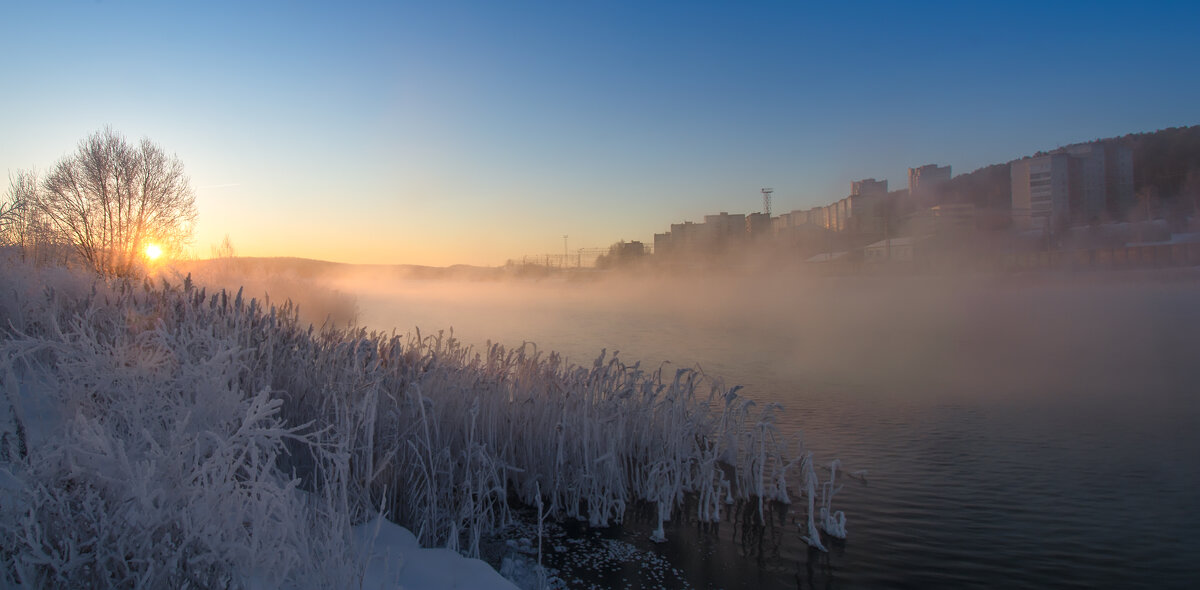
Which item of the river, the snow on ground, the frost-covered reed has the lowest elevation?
the river

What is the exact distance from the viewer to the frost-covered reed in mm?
2213

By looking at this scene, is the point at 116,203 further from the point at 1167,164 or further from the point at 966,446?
the point at 1167,164

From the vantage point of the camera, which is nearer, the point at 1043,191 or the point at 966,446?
the point at 966,446

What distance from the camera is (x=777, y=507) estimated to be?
635 cm

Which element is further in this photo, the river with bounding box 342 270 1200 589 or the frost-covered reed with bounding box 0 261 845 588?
the river with bounding box 342 270 1200 589

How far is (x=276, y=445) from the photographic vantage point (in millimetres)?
4219

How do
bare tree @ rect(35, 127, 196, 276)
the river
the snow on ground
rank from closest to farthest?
the snow on ground → the river → bare tree @ rect(35, 127, 196, 276)

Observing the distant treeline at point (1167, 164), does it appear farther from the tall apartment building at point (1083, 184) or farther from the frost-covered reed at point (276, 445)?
the frost-covered reed at point (276, 445)

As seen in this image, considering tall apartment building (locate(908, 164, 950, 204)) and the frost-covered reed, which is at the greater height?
tall apartment building (locate(908, 164, 950, 204))

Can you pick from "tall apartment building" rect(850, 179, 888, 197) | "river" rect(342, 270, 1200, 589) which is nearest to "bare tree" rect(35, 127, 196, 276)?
"river" rect(342, 270, 1200, 589)

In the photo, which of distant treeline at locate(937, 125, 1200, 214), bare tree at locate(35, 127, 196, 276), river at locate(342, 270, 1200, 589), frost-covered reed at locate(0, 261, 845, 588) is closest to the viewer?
frost-covered reed at locate(0, 261, 845, 588)

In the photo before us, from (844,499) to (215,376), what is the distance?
6137 mm

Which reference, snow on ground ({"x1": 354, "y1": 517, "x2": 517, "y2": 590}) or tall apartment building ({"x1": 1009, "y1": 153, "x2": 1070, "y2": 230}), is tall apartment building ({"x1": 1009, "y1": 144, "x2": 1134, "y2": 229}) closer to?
tall apartment building ({"x1": 1009, "y1": 153, "x2": 1070, "y2": 230})

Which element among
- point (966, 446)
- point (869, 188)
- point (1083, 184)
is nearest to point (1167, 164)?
point (1083, 184)
